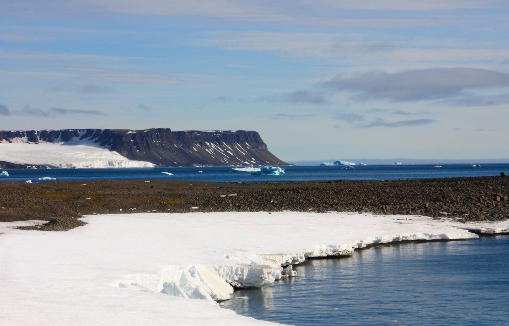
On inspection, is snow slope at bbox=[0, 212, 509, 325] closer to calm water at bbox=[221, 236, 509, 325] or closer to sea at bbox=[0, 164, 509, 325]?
sea at bbox=[0, 164, 509, 325]

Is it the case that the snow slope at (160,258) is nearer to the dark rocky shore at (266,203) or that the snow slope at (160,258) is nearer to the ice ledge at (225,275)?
the ice ledge at (225,275)

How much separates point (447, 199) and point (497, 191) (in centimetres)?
716

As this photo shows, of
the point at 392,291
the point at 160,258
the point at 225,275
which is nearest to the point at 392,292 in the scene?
the point at 392,291

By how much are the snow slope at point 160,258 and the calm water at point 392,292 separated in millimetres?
974

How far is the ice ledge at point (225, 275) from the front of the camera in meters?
17.3

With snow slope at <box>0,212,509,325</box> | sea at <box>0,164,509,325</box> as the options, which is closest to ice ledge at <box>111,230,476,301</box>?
snow slope at <box>0,212,509,325</box>

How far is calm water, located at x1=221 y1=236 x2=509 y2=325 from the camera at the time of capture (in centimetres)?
1655

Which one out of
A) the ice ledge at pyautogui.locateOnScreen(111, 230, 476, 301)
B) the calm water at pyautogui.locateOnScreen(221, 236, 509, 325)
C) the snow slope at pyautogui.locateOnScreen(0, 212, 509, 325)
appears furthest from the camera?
the ice ledge at pyautogui.locateOnScreen(111, 230, 476, 301)

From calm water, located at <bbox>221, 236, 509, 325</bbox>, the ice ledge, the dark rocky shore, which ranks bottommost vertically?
calm water, located at <bbox>221, 236, 509, 325</bbox>

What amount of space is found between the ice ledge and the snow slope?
0.03 metres

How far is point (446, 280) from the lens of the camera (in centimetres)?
2081

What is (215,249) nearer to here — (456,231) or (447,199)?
(456,231)

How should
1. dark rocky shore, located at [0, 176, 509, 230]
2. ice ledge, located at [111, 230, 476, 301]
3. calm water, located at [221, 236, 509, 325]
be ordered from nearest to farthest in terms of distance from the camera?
calm water, located at [221, 236, 509, 325] < ice ledge, located at [111, 230, 476, 301] < dark rocky shore, located at [0, 176, 509, 230]

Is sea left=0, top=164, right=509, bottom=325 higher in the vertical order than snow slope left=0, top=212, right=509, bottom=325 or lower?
lower
